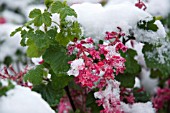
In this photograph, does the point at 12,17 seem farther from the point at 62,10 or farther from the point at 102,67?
the point at 102,67

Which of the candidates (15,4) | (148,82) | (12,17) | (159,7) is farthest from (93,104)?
(15,4)

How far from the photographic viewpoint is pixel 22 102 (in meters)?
1.42

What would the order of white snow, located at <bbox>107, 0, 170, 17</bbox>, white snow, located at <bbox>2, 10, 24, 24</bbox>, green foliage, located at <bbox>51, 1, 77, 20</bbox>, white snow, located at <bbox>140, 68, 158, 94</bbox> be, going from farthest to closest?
white snow, located at <bbox>2, 10, 24, 24</bbox> → white snow, located at <bbox>140, 68, 158, 94</bbox> → white snow, located at <bbox>107, 0, 170, 17</bbox> → green foliage, located at <bbox>51, 1, 77, 20</bbox>

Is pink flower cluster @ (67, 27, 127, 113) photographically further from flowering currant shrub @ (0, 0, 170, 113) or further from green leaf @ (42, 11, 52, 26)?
green leaf @ (42, 11, 52, 26)

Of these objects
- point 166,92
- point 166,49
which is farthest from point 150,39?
point 166,92

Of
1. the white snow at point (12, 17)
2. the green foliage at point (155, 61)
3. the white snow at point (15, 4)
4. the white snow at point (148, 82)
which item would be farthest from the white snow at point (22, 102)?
the white snow at point (15, 4)

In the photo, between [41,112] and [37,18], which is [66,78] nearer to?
[41,112]

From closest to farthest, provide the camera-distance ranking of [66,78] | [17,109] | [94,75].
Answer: [94,75]
[17,109]
[66,78]

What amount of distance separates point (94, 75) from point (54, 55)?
0.90 ft

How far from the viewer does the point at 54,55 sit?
142cm

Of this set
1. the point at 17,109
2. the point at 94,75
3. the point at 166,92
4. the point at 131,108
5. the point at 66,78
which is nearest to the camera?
the point at 94,75

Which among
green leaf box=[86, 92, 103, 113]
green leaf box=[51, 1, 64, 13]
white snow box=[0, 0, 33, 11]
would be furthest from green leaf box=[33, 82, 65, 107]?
white snow box=[0, 0, 33, 11]

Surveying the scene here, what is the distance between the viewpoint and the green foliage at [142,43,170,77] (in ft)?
Answer: 5.18

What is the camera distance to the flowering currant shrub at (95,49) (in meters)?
1.27
